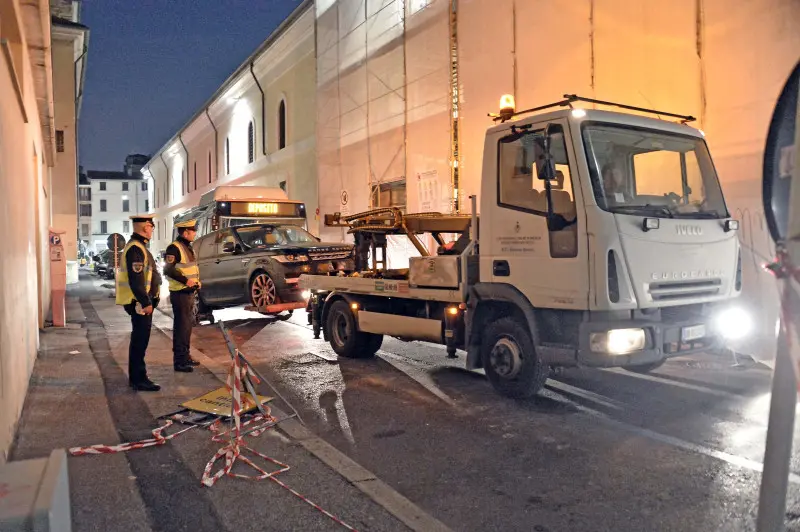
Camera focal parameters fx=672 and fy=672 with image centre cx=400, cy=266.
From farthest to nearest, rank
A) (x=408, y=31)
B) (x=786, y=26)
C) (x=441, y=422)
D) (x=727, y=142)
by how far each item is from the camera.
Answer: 1. (x=408, y=31)
2. (x=727, y=142)
3. (x=786, y=26)
4. (x=441, y=422)

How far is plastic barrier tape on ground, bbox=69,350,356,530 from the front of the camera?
14.5 feet

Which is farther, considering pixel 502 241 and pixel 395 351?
pixel 395 351

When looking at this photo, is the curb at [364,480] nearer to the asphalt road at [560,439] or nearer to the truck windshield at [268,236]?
the asphalt road at [560,439]

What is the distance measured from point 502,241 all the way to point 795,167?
4.55 metres

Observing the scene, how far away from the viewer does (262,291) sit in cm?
1204

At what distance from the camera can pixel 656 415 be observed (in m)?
5.93

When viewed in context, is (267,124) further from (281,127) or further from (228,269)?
(228,269)

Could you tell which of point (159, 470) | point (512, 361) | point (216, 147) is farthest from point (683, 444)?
point (216, 147)

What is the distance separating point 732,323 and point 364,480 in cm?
397

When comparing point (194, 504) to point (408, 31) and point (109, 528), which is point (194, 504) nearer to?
point (109, 528)

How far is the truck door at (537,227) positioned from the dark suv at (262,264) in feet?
15.7

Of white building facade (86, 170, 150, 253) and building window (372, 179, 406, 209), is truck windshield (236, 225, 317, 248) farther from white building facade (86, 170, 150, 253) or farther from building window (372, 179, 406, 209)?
white building facade (86, 170, 150, 253)

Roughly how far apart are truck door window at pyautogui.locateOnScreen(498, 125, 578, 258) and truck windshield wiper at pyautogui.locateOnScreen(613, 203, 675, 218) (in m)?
0.39

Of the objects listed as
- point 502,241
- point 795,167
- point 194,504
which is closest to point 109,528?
point 194,504
